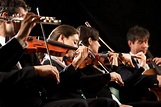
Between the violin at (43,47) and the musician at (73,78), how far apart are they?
0.09 m

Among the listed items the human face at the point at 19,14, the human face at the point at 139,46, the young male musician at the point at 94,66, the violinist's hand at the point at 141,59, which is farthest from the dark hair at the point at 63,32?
the human face at the point at 139,46

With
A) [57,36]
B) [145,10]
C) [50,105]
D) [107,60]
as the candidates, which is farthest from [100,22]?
[50,105]

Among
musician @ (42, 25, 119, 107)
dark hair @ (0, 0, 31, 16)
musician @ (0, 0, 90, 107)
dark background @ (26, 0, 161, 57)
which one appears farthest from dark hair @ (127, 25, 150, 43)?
musician @ (0, 0, 90, 107)

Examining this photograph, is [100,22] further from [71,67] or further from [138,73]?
[71,67]

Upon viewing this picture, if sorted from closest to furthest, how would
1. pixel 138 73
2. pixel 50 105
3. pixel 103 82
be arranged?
1. pixel 50 105
2. pixel 103 82
3. pixel 138 73

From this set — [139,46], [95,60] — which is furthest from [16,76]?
[139,46]

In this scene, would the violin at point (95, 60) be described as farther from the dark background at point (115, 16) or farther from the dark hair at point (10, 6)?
the dark background at point (115, 16)

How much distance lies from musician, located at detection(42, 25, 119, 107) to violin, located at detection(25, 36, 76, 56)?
0.29 ft

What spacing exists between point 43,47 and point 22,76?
45 centimetres

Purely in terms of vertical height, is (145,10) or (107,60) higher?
(145,10)

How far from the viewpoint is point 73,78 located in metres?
2.35

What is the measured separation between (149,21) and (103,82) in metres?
2.42

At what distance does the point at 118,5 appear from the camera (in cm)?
476

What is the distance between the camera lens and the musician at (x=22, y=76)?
72.4 inches
